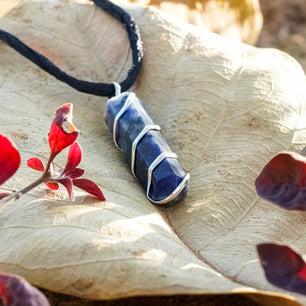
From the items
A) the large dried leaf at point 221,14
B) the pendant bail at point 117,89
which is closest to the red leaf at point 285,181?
the pendant bail at point 117,89

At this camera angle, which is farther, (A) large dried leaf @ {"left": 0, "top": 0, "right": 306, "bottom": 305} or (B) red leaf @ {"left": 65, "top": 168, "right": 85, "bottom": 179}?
(B) red leaf @ {"left": 65, "top": 168, "right": 85, "bottom": 179}

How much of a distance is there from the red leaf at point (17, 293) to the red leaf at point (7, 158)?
22 cm

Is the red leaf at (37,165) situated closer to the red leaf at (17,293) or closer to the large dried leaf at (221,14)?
the red leaf at (17,293)

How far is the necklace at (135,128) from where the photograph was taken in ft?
3.56

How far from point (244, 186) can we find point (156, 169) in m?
0.20

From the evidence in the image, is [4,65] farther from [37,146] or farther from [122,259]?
[122,259]

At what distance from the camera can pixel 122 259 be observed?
0.81 metres

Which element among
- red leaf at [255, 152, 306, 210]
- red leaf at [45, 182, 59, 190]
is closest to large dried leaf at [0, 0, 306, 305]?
red leaf at [45, 182, 59, 190]

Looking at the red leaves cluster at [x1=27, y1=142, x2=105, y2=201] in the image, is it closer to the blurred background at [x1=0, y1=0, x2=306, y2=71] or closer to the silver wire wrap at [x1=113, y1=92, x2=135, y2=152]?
the silver wire wrap at [x1=113, y1=92, x2=135, y2=152]

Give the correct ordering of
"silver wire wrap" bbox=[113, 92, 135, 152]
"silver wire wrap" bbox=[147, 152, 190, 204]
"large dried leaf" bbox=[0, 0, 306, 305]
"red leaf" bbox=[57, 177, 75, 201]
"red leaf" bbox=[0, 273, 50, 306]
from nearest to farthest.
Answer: "red leaf" bbox=[0, 273, 50, 306] < "large dried leaf" bbox=[0, 0, 306, 305] < "red leaf" bbox=[57, 177, 75, 201] < "silver wire wrap" bbox=[147, 152, 190, 204] < "silver wire wrap" bbox=[113, 92, 135, 152]

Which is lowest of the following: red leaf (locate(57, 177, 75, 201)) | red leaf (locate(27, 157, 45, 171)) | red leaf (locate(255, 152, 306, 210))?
red leaf (locate(27, 157, 45, 171))

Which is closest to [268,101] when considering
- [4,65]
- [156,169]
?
[156,169]

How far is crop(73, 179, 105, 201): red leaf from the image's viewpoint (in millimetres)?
977

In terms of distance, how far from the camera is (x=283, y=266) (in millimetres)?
758
